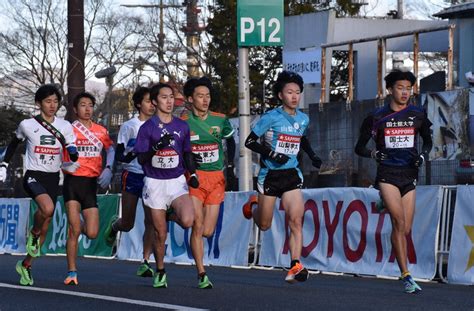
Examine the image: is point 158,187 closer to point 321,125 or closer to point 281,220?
point 281,220

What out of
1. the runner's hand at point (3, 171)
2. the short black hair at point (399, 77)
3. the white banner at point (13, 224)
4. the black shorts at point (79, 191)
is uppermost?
the short black hair at point (399, 77)

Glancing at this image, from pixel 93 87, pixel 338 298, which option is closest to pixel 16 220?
pixel 338 298

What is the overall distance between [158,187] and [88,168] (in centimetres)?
155

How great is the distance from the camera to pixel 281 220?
17750mm

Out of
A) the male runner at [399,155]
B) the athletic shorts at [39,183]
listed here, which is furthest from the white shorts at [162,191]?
the male runner at [399,155]

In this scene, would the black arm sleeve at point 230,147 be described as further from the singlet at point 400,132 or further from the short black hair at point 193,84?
the singlet at point 400,132

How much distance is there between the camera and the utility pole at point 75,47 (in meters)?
22.3

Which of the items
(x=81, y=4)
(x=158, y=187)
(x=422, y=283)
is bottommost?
(x=422, y=283)

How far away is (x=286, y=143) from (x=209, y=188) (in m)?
0.90

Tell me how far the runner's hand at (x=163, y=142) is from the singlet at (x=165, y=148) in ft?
0.16

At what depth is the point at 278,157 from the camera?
1253 centimetres

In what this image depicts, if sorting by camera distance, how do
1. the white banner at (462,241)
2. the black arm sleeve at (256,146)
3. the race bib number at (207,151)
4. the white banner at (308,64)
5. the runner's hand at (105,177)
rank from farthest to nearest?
the white banner at (308,64), the white banner at (462,241), the runner's hand at (105,177), the race bib number at (207,151), the black arm sleeve at (256,146)

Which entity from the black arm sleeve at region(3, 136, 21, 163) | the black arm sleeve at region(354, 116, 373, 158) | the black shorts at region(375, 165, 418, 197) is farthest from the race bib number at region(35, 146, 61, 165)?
the black shorts at region(375, 165, 418, 197)

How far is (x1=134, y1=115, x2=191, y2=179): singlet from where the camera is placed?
12109 mm
